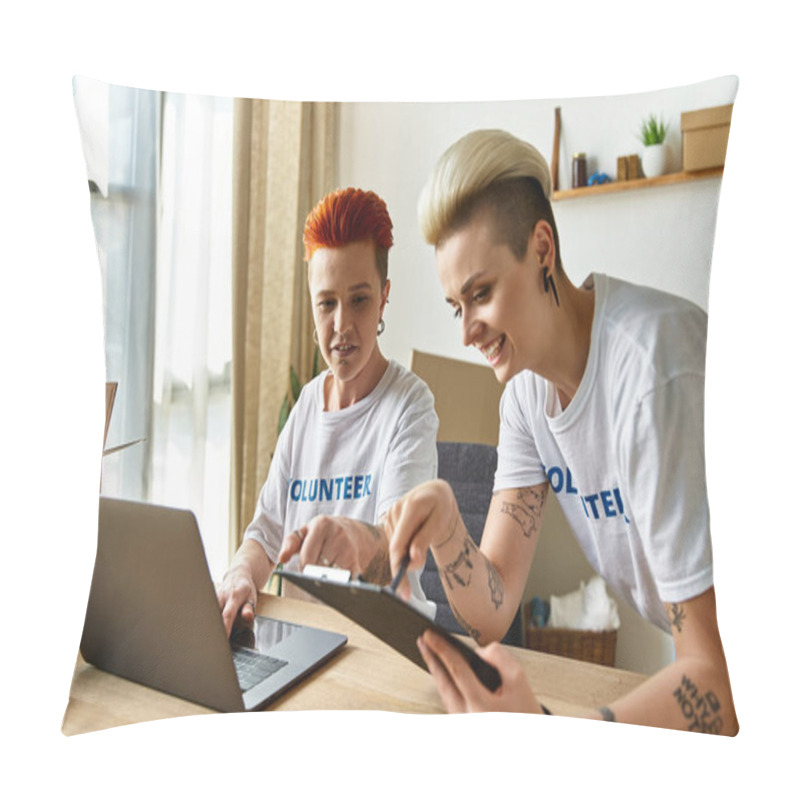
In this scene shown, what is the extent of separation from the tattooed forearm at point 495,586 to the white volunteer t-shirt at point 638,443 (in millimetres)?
129

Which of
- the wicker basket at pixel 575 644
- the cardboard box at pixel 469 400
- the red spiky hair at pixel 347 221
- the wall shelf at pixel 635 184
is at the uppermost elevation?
the wall shelf at pixel 635 184

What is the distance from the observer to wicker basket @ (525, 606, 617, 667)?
4.37 ft

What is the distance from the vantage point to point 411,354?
1.36 meters

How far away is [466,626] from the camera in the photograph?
1354mm

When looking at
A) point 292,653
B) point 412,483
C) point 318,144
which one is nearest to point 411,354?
point 412,483

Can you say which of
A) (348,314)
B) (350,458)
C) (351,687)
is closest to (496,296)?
(348,314)

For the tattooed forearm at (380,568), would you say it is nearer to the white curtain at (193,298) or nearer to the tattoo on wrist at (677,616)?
the white curtain at (193,298)

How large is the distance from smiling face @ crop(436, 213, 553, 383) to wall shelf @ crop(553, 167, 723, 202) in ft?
0.22

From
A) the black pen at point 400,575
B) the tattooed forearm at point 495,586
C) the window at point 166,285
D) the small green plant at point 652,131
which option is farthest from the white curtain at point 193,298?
the small green plant at point 652,131

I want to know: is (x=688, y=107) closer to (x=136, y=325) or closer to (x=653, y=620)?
(x=653, y=620)

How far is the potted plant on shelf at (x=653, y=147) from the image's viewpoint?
132 cm

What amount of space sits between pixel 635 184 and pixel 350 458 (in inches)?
23.3

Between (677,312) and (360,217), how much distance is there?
19.2 inches

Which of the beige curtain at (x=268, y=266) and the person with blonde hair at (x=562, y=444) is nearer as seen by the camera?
the person with blonde hair at (x=562, y=444)
